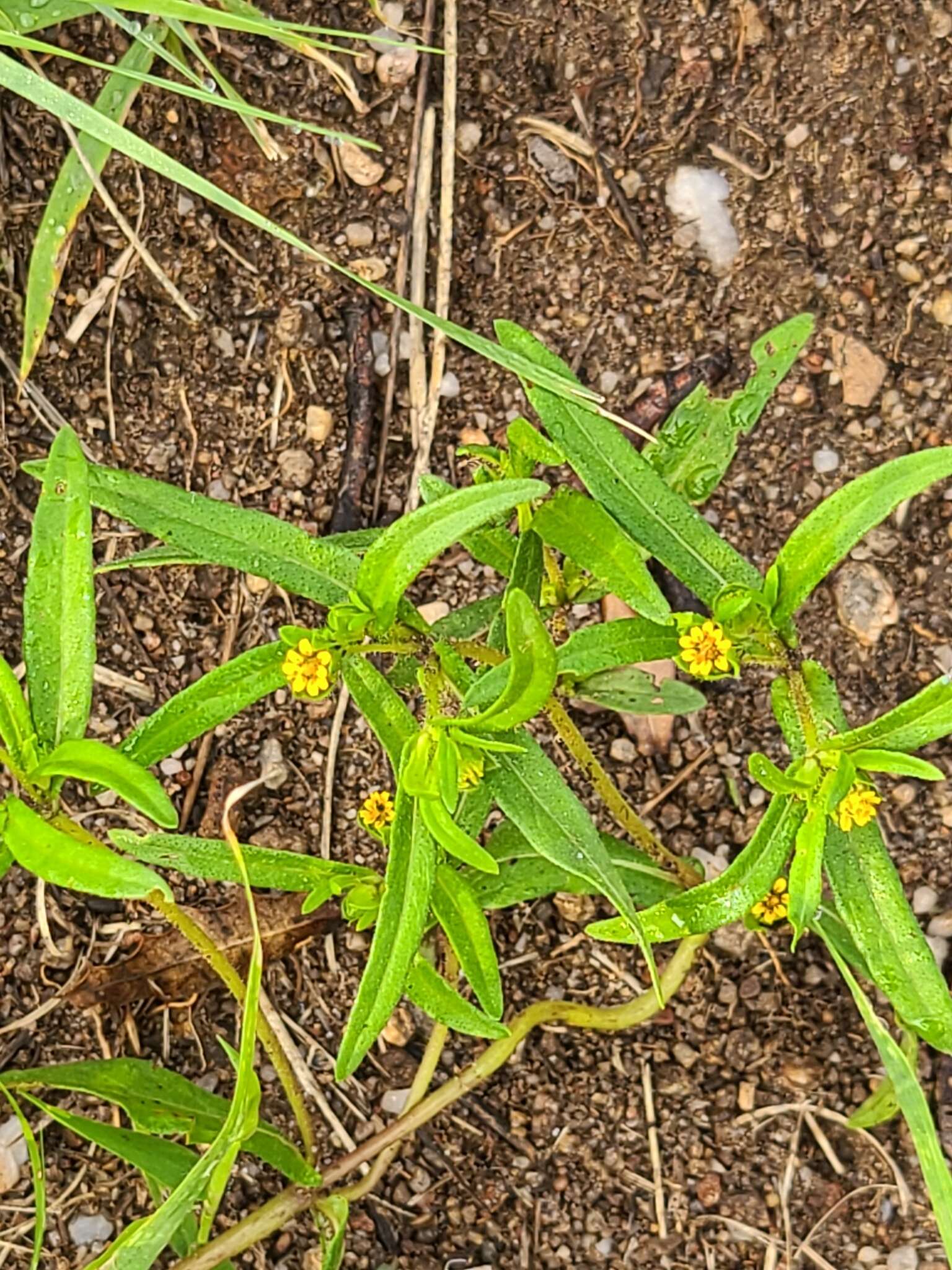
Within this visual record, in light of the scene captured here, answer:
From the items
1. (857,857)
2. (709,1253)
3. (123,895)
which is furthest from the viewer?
(709,1253)

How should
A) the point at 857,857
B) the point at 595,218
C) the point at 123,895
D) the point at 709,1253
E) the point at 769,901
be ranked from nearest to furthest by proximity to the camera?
the point at 123,895
the point at 857,857
the point at 769,901
the point at 709,1253
the point at 595,218

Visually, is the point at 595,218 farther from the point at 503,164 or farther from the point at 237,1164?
the point at 237,1164

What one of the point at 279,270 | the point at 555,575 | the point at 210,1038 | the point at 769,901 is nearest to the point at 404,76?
the point at 279,270

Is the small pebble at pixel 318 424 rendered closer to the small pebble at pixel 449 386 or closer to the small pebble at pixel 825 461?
the small pebble at pixel 449 386

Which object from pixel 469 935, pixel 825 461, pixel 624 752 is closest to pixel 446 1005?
pixel 469 935

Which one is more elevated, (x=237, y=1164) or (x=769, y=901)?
(x=237, y=1164)

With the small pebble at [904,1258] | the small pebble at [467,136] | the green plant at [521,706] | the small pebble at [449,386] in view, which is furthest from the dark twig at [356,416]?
the small pebble at [904,1258]

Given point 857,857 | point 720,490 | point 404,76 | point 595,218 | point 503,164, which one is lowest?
point 857,857
